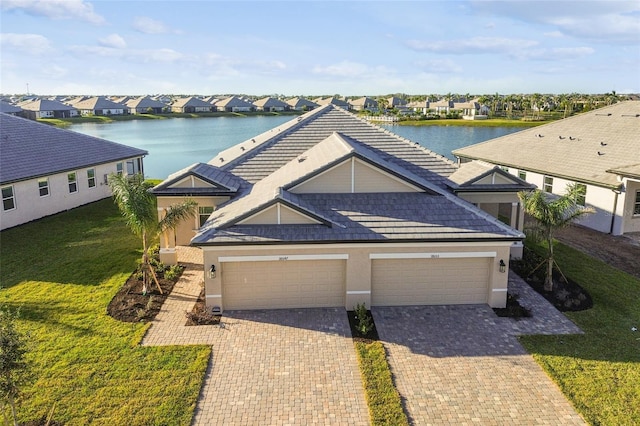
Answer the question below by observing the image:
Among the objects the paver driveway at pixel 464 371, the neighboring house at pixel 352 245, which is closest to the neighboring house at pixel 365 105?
the neighboring house at pixel 352 245

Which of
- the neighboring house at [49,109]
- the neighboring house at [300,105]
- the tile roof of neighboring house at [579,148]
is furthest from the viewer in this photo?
the neighboring house at [300,105]

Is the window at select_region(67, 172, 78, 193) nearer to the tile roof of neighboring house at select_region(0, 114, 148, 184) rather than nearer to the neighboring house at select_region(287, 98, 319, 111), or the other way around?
the tile roof of neighboring house at select_region(0, 114, 148, 184)

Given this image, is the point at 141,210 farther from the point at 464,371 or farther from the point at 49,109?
the point at 49,109

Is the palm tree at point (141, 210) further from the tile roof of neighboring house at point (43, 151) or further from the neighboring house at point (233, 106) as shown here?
the neighboring house at point (233, 106)

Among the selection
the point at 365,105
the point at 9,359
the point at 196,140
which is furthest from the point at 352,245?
the point at 365,105

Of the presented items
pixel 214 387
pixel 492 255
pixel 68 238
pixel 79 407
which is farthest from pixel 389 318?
pixel 68 238

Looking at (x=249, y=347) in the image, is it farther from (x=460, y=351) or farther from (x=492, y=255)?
(x=492, y=255)
